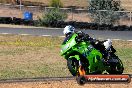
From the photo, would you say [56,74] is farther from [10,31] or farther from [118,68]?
[10,31]

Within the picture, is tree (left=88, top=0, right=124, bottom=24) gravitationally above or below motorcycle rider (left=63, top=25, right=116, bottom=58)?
below

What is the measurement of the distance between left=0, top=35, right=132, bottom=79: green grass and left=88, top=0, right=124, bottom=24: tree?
10.9m

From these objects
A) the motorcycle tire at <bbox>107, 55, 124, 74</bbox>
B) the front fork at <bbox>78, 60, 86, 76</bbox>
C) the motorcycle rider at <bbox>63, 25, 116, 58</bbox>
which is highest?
the motorcycle rider at <bbox>63, 25, 116, 58</bbox>

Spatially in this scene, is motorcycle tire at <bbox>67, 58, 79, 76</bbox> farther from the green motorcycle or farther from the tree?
the tree

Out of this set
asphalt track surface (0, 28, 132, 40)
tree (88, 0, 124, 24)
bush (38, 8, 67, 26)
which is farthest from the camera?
tree (88, 0, 124, 24)

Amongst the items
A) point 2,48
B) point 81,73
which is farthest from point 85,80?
point 2,48

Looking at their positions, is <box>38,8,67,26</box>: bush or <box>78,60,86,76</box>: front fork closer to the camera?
<box>78,60,86,76</box>: front fork

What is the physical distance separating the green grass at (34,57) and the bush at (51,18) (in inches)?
284

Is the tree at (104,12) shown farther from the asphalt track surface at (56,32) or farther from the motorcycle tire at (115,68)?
the motorcycle tire at (115,68)

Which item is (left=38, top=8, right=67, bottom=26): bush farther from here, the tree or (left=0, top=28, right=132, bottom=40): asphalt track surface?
the tree


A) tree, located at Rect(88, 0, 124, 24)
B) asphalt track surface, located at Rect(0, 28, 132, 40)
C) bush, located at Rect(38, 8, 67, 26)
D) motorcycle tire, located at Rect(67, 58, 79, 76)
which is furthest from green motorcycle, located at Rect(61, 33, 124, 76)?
tree, located at Rect(88, 0, 124, 24)

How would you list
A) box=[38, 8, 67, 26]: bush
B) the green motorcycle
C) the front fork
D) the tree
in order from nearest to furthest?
the front fork, the green motorcycle, box=[38, 8, 67, 26]: bush, the tree

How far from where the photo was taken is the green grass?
23703 millimetres

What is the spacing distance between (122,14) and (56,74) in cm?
2684
